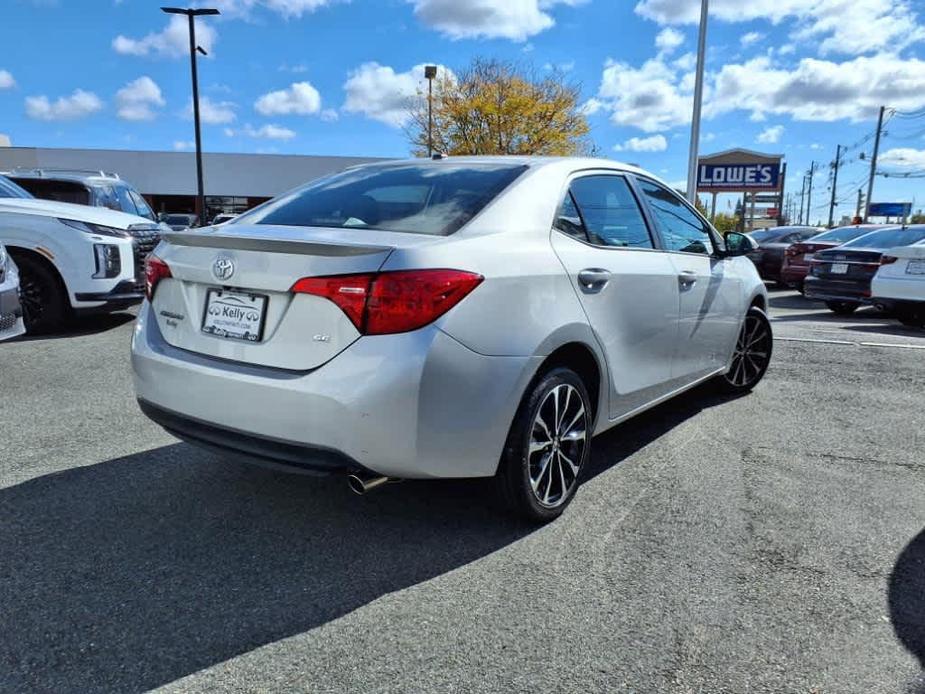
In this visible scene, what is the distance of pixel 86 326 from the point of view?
822cm

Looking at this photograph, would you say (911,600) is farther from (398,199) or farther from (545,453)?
(398,199)

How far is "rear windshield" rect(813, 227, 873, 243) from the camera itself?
14.1 metres

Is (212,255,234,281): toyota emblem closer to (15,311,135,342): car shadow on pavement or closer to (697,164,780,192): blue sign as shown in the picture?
(15,311,135,342): car shadow on pavement

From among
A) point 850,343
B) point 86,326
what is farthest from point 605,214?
point 86,326

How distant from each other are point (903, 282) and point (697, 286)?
6.99 meters

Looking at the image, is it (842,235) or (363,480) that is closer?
(363,480)

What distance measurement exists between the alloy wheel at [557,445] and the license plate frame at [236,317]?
1159mm

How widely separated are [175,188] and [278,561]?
4117 centimetres

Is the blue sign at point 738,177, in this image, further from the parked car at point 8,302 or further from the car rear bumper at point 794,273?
the parked car at point 8,302

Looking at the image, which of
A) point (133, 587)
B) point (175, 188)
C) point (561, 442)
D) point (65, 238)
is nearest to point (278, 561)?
point (133, 587)

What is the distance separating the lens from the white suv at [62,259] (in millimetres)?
7320

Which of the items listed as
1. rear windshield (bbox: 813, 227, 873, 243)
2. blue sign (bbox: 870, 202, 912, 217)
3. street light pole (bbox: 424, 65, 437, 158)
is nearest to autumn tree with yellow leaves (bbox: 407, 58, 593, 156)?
street light pole (bbox: 424, 65, 437, 158)

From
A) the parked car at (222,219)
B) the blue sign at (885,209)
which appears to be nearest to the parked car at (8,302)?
the parked car at (222,219)

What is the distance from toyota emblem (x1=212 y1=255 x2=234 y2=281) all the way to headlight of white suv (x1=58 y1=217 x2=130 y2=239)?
17.9ft
